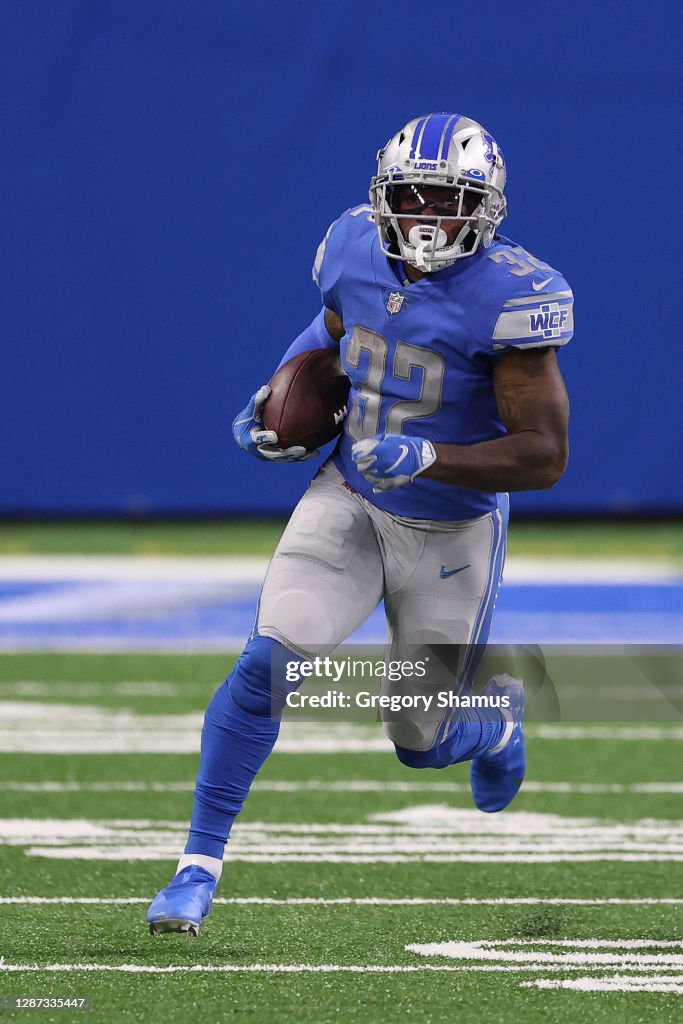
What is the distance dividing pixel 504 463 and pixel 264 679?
0.50 metres

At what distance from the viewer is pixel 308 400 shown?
9.35 ft

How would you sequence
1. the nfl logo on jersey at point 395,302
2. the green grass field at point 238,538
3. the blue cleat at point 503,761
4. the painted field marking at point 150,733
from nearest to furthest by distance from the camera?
the nfl logo on jersey at point 395,302
the blue cleat at point 503,761
the painted field marking at point 150,733
the green grass field at point 238,538

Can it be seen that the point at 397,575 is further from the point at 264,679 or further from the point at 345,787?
the point at 345,787

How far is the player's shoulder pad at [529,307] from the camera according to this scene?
254 cm

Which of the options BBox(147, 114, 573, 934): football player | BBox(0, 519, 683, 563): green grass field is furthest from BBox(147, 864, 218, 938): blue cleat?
BBox(0, 519, 683, 563): green grass field

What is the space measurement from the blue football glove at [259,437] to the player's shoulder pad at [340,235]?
0.24 meters

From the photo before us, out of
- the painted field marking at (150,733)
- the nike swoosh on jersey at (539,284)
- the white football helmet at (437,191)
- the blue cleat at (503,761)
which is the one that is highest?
the white football helmet at (437,191)

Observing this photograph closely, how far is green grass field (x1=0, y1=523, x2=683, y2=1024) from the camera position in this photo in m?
2.27

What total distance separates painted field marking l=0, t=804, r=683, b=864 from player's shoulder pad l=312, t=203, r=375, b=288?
45.3 inches

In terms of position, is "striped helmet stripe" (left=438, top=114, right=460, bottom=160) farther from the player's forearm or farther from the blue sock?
the blue sock

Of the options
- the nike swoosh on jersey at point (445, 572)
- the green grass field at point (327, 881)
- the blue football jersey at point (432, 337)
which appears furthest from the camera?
the nike swoosh on jersey at point (445, 572)

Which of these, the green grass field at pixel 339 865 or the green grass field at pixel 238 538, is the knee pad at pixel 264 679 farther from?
the green grass field at pixel 238 538

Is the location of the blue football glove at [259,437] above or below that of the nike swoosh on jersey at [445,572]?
above

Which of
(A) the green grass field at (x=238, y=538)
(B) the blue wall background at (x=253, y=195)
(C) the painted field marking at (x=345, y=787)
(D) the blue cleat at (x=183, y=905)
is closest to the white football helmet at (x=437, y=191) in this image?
(D) the blue cleat at (x=183, y=905)
